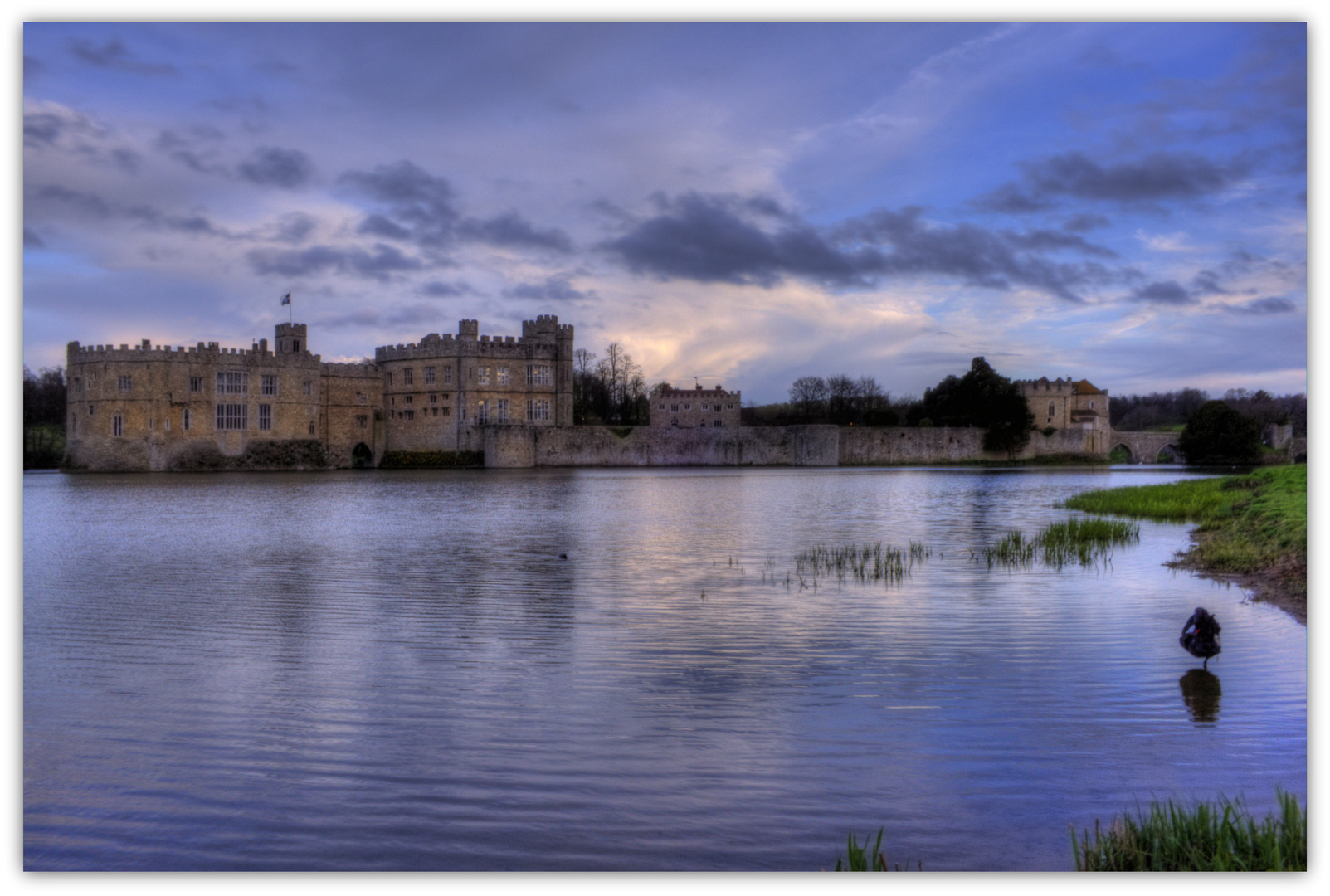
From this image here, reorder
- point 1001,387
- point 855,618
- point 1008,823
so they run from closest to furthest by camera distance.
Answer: point 1008,823 < point 855,618 < point 1001,387

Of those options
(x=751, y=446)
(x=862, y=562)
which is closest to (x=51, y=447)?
(x=751, y=446)

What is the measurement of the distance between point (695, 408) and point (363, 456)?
31.8 m

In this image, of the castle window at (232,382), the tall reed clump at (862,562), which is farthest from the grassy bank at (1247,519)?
the castle window at (232,382)

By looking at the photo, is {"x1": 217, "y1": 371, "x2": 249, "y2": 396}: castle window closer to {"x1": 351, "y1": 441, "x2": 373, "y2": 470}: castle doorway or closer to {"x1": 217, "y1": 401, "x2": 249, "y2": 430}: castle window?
{"x1": 217, "y1": 401, "x2": 249, "y2": 430}: castle window

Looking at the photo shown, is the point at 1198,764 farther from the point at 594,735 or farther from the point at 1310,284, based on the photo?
the point at 594,735

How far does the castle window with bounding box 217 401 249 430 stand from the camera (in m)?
55.7

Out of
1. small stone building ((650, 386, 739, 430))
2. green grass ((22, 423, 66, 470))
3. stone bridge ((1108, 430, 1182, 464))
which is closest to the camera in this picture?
green grass ((22, 423, 66, 470))

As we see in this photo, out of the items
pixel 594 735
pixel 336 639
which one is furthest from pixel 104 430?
pixel 594 735

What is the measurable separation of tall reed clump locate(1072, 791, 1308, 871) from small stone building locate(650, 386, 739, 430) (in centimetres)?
7857

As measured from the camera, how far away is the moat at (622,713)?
13.7ft

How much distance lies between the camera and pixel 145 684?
22.0 ft

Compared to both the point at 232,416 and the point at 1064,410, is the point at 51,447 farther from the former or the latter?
the point at 1064,410

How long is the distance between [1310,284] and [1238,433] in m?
43.8

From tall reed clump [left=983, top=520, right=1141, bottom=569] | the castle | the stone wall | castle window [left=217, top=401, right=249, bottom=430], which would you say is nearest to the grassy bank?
tall reed clump [left=983, top=520, right=1141, bottom=569]
